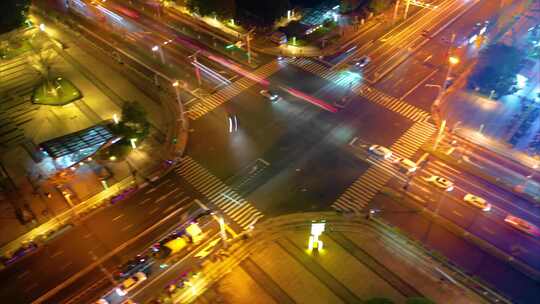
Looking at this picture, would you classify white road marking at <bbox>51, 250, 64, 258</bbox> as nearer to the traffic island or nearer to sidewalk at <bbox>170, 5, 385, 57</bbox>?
the traffic island

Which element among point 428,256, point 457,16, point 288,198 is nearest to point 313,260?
point 288,198

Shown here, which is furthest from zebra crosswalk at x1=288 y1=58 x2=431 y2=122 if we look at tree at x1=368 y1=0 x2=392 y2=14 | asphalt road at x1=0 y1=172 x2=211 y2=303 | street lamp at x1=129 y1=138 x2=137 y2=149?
asphalt road at x1=0 y1=172 x2=211 y2=303

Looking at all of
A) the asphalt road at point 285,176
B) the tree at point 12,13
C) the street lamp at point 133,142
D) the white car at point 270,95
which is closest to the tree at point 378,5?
the asphalt road at point 285,176

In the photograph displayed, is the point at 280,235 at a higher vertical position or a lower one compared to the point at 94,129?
lower

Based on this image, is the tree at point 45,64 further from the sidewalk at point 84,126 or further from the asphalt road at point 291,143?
the asphalt road at point 291,143

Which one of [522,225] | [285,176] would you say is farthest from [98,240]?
[522,225]

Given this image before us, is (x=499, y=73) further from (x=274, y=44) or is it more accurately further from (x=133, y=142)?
(x=133, y=142)

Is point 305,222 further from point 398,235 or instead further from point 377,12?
point 377,12
